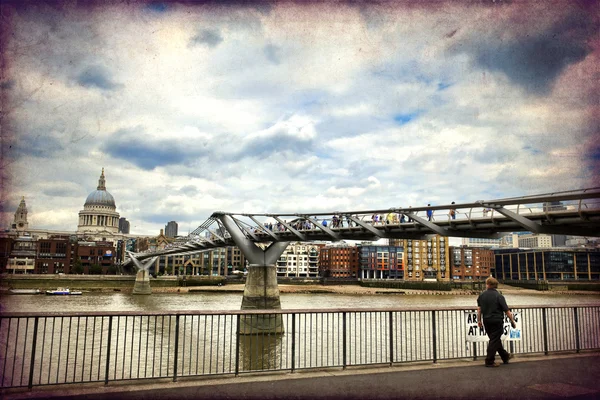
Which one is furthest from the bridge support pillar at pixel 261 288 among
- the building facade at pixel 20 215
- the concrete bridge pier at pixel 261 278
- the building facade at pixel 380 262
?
the building facade at pixel 380 262

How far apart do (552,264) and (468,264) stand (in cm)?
2165

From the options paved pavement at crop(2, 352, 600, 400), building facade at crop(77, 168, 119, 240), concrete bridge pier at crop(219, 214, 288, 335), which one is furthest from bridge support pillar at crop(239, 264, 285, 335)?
building facade at crop(77, 168, 119, 240)

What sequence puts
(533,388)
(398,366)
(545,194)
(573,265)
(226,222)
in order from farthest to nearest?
(573,265)
(226,222)
(545,194)
(398,366)
(533,388)

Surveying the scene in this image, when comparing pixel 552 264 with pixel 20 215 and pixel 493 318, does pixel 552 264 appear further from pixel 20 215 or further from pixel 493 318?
pixel 493 318

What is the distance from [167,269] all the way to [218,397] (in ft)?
457

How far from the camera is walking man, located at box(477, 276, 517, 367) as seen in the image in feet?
28.8

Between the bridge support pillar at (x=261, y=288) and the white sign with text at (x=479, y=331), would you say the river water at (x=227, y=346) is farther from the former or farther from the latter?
the bridge support pillar at (x=261, y=288)

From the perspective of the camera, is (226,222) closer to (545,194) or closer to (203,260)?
(545,194)

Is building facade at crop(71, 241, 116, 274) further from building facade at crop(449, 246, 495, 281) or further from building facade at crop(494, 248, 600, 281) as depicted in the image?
building facade at crop(494, 248, 600, 281)

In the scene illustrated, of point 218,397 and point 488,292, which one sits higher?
point 488,292

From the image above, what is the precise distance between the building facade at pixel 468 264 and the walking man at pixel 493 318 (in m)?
140

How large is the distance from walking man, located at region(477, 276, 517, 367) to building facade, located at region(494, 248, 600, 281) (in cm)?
12385

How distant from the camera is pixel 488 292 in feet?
29.8

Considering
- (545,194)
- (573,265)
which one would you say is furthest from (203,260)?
(545,194)
